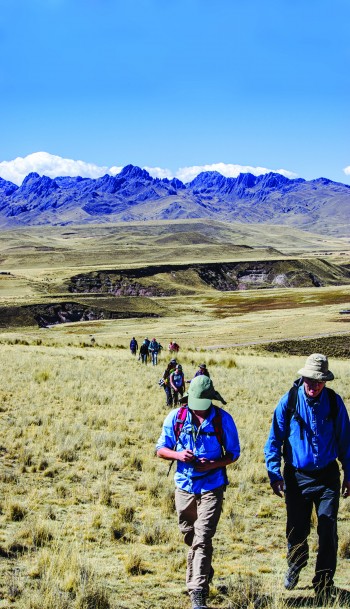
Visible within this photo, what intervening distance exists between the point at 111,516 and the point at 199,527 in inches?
117

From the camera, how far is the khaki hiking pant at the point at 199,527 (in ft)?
17.8

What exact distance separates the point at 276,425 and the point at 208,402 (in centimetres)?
84

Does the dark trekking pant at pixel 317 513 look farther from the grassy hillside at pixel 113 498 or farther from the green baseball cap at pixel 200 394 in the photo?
the green baseball cap at pixel 200 394

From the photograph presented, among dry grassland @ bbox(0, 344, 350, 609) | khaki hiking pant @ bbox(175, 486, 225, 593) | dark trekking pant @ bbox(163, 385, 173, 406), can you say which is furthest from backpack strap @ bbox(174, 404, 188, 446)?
dark trekking pant @ bbox(163, 385, 173, 406)

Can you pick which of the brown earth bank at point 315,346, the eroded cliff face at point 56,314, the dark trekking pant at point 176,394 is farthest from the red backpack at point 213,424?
the eroded cliff face at point 56,314

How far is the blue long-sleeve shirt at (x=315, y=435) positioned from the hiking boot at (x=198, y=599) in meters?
1.30

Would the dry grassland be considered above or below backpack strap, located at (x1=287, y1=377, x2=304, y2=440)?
below

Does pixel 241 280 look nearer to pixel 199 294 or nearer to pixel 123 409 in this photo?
pixel 199 294

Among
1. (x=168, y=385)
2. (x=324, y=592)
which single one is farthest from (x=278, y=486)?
(x=168, y=385)

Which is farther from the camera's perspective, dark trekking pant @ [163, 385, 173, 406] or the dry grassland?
dark trekking pant @ [163, 385, 173, 406]

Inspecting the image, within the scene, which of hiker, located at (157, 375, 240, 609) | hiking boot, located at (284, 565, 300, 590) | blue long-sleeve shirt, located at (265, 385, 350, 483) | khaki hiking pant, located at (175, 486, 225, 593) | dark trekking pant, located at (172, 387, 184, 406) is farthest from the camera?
dark trekking pant, located at (172, 387, 184, 406)

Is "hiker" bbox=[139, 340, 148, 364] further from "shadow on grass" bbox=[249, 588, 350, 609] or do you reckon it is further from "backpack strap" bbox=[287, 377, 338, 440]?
"shadow on grass" bbox=[249, 588, 350, 609]

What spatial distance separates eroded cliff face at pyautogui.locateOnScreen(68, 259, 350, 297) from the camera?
394 ft

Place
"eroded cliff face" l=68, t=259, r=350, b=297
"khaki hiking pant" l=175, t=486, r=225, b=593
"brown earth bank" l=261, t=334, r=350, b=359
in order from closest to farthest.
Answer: "khaki hiking pant" l=175, t=486, r=225, b=593 < "brown earth bank" l=261, t=334, r=350, b=359 < "eroded cliff face" l=68, t=259, r=350, b=297
